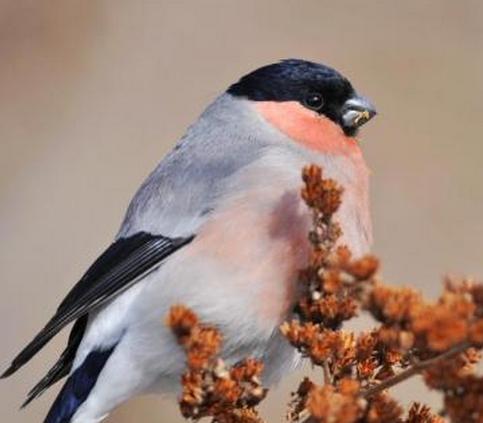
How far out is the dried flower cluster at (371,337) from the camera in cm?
174

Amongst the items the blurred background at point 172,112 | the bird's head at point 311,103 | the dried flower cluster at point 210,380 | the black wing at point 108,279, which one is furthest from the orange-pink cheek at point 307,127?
the blurred background at point 172,112

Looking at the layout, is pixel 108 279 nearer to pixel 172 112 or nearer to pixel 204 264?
pixel 204 264

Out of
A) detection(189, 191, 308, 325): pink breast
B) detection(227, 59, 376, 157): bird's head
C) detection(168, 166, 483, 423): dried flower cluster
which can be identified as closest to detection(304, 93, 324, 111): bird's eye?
detection(227, 59, 376, 157): bird's head

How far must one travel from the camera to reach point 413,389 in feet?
13.0

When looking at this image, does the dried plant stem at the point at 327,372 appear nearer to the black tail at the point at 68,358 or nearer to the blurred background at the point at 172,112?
the black tail at the point at 68,358

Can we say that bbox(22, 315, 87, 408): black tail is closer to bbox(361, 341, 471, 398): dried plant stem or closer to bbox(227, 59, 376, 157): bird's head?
bbox(227, 59, 376, 157): bird's head

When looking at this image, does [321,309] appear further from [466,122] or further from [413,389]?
[466,122]

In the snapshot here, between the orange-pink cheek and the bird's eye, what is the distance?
17mm

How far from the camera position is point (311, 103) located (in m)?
2.96

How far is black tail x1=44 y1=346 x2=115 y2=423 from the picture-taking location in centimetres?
269

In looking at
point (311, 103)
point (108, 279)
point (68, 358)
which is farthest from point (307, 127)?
point (68, 358)

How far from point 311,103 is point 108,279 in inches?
25.9

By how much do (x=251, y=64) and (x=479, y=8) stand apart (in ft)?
2.80

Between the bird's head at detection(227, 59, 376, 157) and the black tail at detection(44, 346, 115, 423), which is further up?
the bird's head at detection(227, 59, 376, 157)
